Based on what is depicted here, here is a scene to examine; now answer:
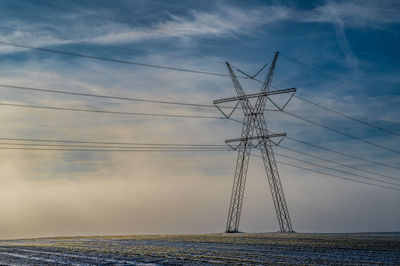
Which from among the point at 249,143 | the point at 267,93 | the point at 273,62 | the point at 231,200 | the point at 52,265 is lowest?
the point at 52,265

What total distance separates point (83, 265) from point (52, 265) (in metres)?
1.22

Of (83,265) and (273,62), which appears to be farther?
(273,62)

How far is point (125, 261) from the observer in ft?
57.6

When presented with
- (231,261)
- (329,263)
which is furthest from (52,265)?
(329,263)

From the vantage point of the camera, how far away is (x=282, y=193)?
4947 centimetres

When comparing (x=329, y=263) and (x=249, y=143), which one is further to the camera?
(x=249, y=143)

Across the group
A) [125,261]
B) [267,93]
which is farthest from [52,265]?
[267,93]

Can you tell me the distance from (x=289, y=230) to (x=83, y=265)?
36907 millimetres

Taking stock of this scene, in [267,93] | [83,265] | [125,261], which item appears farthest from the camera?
[267,93]

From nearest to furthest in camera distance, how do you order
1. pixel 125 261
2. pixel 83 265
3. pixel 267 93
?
pixel 83 265 < pixel 125 261 < pixel 267 93

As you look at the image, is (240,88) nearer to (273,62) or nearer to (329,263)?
(273,62)

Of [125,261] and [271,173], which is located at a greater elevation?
[271,173]

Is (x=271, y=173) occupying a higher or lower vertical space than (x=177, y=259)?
higher

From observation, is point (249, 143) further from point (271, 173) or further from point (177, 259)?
point (177, 259)
